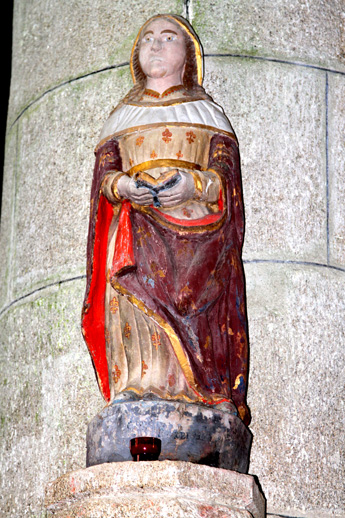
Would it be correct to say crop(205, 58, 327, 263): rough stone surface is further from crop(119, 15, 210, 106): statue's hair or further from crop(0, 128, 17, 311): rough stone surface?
crop(0, 128, 17, 311): rough stone surface

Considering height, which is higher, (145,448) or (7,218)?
(7,218)

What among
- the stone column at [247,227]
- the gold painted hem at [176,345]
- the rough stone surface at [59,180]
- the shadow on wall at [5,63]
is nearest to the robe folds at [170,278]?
the gold painted hem at [176,345]

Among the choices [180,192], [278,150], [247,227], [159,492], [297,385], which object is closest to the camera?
[159,492]

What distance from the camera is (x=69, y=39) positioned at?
580cm

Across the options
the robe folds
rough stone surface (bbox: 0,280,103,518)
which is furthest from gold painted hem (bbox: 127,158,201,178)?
rough stone surface (bbox: 0,280,103,518)

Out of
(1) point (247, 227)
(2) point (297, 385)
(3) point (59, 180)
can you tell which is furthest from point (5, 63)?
(2) point (297, 385)

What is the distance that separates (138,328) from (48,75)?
1.99 metres

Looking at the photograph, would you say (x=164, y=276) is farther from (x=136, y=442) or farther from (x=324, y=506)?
(x=324, y=506)

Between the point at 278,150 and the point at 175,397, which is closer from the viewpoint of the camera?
the point at 175,397

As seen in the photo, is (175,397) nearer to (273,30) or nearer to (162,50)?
(162,50)

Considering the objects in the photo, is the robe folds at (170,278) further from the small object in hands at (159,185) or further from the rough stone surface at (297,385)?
the rough stone surface at (297,385)

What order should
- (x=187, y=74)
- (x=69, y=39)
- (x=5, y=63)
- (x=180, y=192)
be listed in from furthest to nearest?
(x=5, y=63) → (x=69, y=39) → (x=187, y=74) → (x=180, y=192)

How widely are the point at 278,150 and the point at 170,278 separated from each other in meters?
1.17

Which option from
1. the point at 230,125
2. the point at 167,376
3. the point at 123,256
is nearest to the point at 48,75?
the point at 230,125
